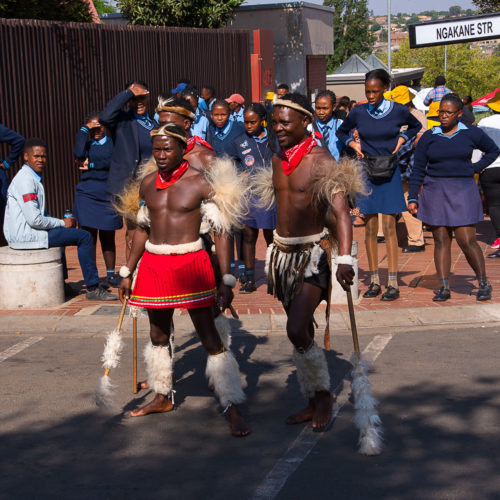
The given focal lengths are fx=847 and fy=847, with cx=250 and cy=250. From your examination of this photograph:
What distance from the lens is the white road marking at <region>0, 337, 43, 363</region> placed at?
7142mm

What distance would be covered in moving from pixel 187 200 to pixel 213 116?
14.1ft

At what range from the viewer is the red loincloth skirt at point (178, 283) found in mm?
5332

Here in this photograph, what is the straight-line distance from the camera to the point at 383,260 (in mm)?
10781

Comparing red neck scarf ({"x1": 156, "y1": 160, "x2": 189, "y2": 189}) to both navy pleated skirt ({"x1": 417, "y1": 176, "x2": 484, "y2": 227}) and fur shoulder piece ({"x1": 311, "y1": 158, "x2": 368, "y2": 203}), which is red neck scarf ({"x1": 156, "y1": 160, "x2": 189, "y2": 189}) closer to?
fur shoulder piece ({"x1": 311, "y1": 158, "x2": 368, "y2": 203})

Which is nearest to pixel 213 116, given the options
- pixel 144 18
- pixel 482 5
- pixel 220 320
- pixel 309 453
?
pixel 220 320

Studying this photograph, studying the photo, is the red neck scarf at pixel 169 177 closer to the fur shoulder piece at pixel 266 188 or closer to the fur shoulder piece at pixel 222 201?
the fur shoulder piece at pixel 222 201

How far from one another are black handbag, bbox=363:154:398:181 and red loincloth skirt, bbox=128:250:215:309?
11.4 ft

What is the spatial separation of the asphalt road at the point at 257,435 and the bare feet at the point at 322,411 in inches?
Result: 2.7

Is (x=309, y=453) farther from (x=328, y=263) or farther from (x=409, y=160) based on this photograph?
(x=409, y=160)

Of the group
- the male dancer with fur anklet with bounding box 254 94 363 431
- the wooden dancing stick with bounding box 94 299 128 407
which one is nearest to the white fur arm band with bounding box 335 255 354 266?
the male dancer with fur anklet with bounding box 254 94 363 431

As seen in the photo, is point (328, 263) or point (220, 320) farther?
point (220, 320)

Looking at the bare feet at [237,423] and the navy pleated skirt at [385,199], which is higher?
the navy pleated skirt at [385,199]

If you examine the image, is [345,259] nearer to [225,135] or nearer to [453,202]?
[453,202]

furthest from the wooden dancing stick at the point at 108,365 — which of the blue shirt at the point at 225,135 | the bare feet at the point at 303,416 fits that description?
the blue shirt at the point at 225,135
